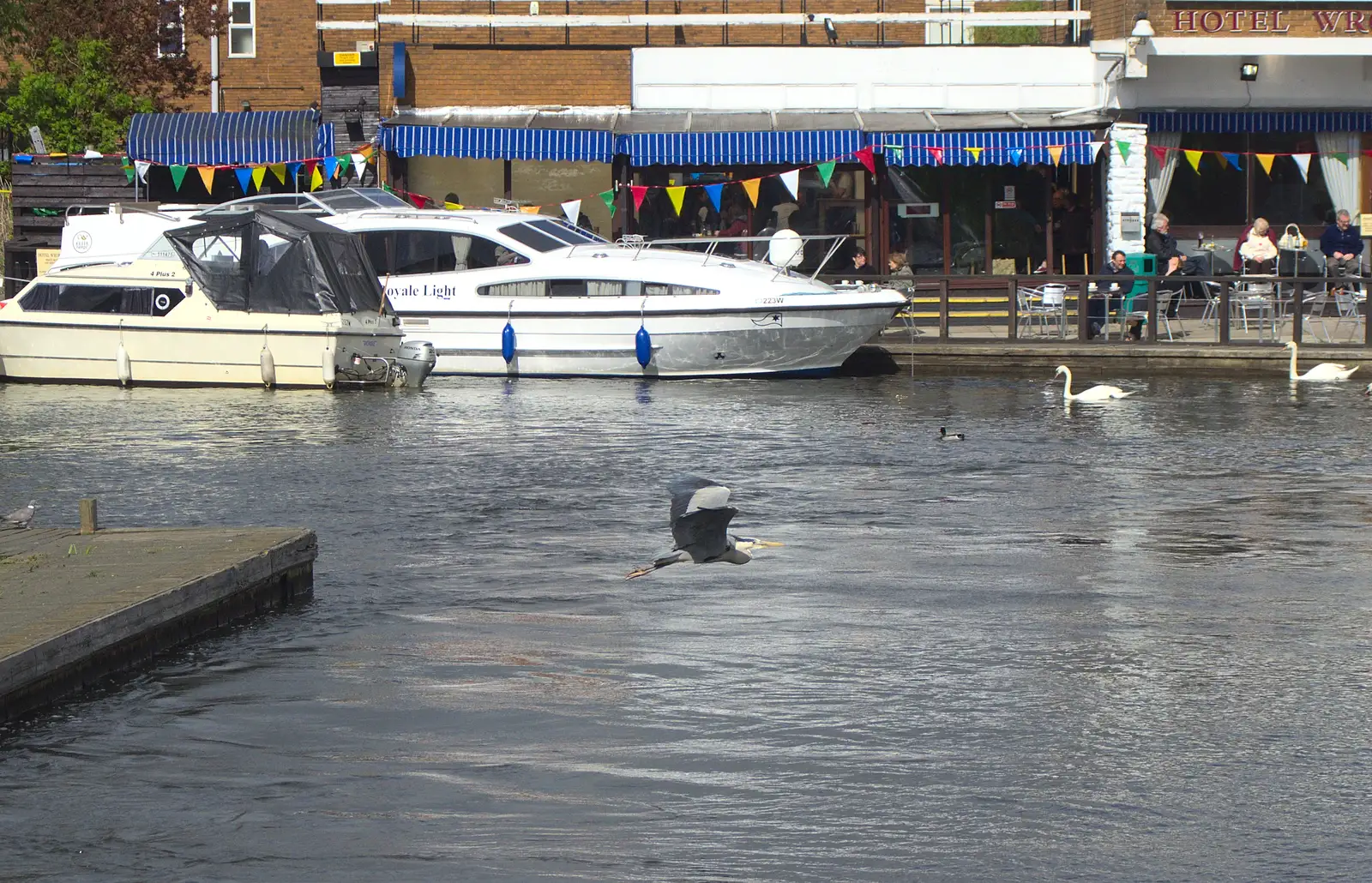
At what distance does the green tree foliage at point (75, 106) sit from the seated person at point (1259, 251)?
1906 cm

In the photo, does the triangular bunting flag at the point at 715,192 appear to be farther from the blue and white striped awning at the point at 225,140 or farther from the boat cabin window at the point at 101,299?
the boat cabin window at the point at 101,299

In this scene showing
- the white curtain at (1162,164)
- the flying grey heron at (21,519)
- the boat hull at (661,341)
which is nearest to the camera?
the flying grey heron at (21,519)

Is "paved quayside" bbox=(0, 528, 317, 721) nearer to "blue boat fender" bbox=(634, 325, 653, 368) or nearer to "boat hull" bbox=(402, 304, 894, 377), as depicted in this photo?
"blue boat fender" bbox=(634, 325, 653, 368)

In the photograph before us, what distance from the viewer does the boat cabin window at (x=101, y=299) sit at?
80.5 feet

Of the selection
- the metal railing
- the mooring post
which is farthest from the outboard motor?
the mooring post

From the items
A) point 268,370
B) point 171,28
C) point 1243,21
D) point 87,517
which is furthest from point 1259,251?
point 171,28

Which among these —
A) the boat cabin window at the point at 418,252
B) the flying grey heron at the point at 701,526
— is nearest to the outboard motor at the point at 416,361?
the boat cabin window at the point at 418,252

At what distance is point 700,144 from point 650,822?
2320cm

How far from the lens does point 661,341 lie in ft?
81.0

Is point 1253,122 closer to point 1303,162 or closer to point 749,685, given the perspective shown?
point 1303,162

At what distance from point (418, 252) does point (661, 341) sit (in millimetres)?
3389

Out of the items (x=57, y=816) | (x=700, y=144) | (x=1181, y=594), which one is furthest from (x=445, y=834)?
(x=700, y=144)

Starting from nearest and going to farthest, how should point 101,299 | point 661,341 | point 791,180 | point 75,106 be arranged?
point 661,341 < point 101,299 < point 791,180 < point 75,106

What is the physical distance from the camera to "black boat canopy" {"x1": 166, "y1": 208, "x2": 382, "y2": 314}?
79.2 ft
